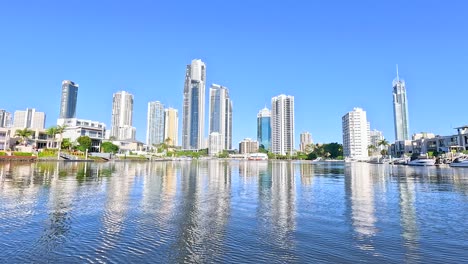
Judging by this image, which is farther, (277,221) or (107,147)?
(107,147)

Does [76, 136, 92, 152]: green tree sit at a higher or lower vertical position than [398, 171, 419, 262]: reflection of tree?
higher

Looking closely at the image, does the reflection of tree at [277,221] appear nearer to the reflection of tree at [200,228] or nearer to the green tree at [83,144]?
the reflection of tree at [200,228]

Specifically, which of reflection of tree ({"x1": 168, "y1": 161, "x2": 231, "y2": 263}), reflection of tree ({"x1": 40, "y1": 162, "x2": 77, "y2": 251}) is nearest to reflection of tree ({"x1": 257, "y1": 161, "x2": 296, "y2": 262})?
reflection of tree ({"x1": 168, "y1": 161, "x2": 231, "y2": 263})

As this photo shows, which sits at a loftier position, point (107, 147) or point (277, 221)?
point (107, 147)

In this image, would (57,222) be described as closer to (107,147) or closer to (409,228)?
(409,228)

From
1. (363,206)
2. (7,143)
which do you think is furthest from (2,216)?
(7,143)

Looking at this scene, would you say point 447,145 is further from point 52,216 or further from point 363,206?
point 52,216

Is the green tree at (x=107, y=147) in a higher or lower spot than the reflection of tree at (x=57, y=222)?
higher

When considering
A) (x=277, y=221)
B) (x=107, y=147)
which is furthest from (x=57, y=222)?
(x=107, y=147)

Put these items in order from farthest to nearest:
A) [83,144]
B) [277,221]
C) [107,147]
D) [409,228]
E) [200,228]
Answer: [107,147] < [83,144] < [277,221] < [409,228] < [200,228]

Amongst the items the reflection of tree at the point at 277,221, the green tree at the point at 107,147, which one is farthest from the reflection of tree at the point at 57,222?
the green tree at the point at 107,147

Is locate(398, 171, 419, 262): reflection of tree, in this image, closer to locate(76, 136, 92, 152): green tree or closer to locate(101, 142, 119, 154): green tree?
locate(76, 136, 92, 152): green tree

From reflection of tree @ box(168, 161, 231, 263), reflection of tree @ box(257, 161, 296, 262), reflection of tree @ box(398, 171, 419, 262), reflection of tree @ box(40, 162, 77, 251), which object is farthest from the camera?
reflection of tree @ box(257, 161, 296, 262)

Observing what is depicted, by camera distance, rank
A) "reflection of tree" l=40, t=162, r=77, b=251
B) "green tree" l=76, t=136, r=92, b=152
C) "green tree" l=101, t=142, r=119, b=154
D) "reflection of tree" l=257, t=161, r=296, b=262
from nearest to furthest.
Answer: "reflection of tree" l=40, t=162, r=77, b=251 → "reflection of tree" l=257, t=161, r=296, b=262 → "green tree" l=76, t=136, r=92, b=152 → "green tree" l=101, t=142, r=119, b=154
